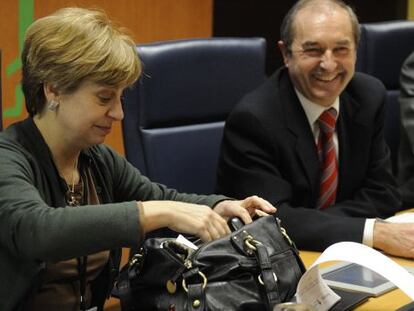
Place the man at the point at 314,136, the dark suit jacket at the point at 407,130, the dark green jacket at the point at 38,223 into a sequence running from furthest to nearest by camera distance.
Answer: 1. the dark suit jacket at the point at 407,130
2. the man at the point at 314,136
3. the dark green jacket at the point at 38,223

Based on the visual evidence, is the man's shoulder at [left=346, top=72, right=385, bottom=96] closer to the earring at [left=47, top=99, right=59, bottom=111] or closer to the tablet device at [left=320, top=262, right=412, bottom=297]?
the tablet device at [left=320, top=262, right=412, bottom=297]

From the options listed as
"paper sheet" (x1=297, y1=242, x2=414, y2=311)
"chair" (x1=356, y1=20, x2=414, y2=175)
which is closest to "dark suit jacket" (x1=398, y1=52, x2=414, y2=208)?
"chair" (x1=356, y1=20, x2=414, y2=175)

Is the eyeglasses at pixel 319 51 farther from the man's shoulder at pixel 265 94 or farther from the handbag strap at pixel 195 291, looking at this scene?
the handbag strap at pixel 195 291

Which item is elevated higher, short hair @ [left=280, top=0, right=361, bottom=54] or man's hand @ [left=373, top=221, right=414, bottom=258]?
short hair @ [left=280, top=0, right=361, bottom=54]

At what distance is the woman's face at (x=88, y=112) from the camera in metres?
1.91

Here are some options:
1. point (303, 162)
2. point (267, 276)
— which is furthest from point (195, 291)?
point (303, 162)

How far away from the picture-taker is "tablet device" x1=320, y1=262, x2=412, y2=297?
1889mm

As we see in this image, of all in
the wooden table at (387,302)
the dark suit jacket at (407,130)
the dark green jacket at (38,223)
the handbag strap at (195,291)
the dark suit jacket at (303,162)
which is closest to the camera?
the handbag strap at (195,291)

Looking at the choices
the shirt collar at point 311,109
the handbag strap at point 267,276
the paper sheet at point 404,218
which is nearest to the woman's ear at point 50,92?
the handbag strap at point 267,276

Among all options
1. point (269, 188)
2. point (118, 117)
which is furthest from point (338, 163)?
point (118, 117)

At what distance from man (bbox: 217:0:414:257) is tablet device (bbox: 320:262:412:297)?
30cm

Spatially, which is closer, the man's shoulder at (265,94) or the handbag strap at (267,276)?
the handbag strap at (267,276)

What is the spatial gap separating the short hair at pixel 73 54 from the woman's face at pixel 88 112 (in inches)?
0.7

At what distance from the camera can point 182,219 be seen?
176 cm
